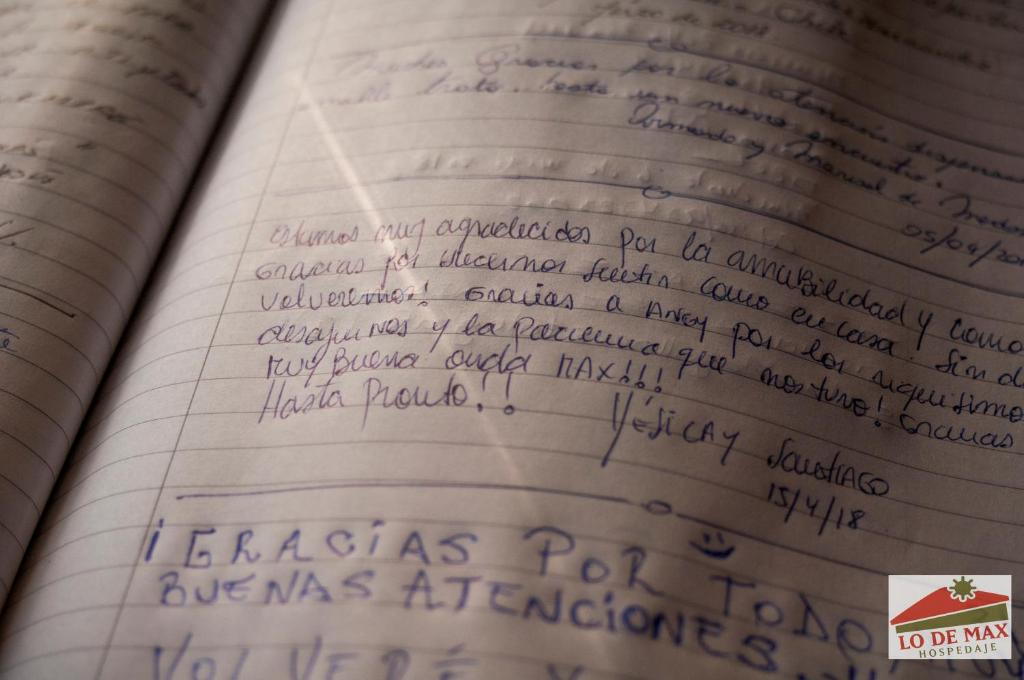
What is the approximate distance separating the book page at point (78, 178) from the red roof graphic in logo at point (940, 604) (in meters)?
0.42

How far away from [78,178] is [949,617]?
1.65ft

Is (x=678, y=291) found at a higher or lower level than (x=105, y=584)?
higher

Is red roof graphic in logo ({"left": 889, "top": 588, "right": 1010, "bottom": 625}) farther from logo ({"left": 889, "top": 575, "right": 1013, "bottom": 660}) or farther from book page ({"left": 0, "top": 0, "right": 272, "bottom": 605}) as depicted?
book page ({"left": 0, "top": 0, "right": 272, "bottom": 605})

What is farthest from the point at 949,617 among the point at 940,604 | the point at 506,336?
the point at 506,336

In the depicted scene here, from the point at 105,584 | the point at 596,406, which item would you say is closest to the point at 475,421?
the point at 596,406

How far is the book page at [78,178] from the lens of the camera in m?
0.42

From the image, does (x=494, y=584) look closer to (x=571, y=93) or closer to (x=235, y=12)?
(x=571, y=93)

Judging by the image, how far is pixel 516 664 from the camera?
33cm

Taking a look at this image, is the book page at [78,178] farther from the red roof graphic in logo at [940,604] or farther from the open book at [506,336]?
the red roof graphic in logo at [940,604]

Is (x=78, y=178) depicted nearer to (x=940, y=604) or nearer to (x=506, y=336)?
(x=506, y=336)

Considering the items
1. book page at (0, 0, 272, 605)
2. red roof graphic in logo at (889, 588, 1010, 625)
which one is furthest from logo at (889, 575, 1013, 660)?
book page at (0, 0, 272, 605)

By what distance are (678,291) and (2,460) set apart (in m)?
0.34

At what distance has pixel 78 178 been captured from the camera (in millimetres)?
477

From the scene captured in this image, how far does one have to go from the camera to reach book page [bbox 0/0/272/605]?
0.42 metres
